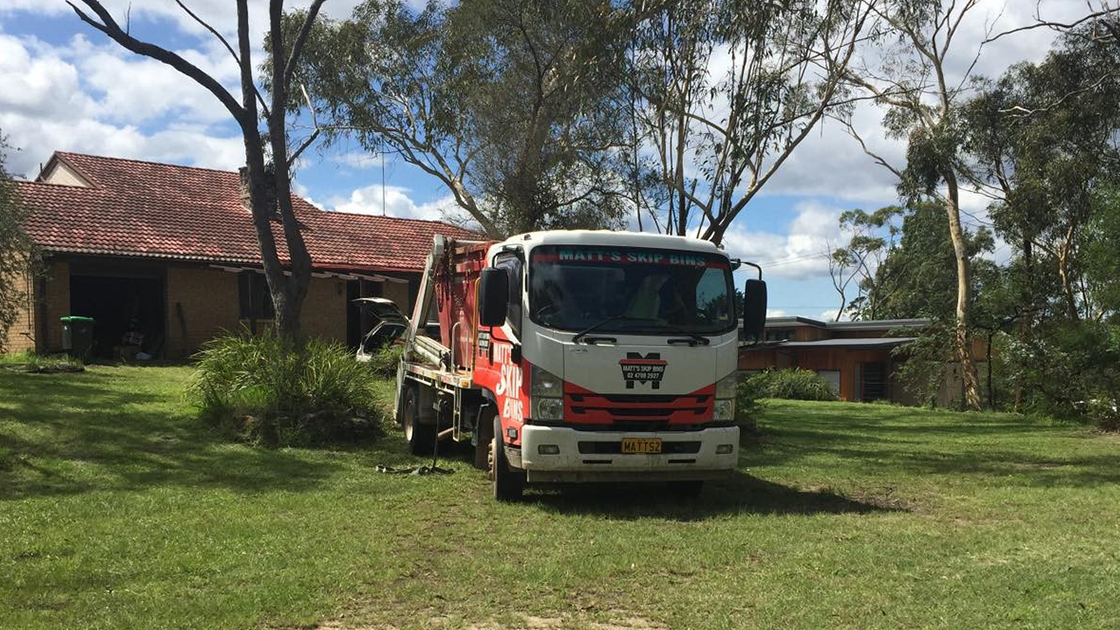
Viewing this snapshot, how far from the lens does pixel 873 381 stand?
120 ft

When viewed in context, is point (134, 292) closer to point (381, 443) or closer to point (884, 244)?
point (381, 443)

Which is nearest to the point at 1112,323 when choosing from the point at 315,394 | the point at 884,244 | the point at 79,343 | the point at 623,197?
the point at 623,197

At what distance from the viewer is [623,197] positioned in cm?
1991

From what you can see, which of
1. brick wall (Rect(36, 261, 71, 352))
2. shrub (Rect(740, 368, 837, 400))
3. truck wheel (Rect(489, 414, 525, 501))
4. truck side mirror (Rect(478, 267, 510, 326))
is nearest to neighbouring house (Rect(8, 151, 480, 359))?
brick wall (Rect(36, 261, 71, 352))

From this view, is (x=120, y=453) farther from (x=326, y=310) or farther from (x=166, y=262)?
(x=326, y=310)

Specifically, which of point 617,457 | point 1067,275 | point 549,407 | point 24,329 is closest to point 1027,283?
point 1067,275

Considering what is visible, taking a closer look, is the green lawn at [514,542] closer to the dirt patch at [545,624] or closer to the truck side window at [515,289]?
the dirt patch at [545,624]

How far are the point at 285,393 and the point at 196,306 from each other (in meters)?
13.7

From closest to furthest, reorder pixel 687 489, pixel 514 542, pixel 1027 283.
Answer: pixel 514 542, pixel 687 489, pixel 1027 283

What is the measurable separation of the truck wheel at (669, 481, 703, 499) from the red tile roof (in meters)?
18.4

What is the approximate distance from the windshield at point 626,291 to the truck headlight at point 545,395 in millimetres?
483

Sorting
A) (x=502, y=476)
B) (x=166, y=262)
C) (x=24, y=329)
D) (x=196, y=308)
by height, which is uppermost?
(x=166, y=262)

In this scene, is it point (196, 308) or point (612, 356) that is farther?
point (196, 308)

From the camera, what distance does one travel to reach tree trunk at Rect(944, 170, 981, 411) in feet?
86.2
